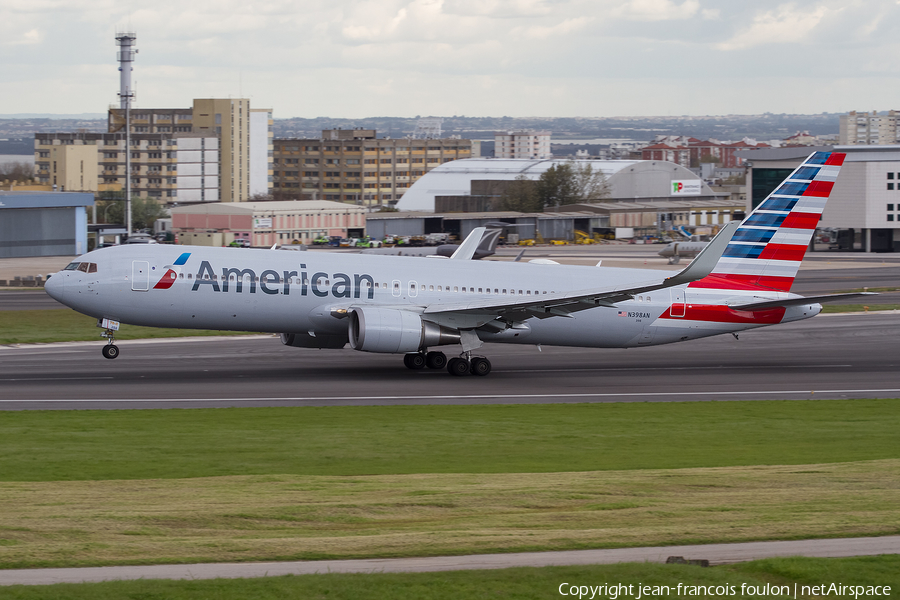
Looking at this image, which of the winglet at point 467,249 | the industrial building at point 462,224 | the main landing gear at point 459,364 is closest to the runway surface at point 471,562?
the main landing gear at point 459,364

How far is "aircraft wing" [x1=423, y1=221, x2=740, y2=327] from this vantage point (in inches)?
1471

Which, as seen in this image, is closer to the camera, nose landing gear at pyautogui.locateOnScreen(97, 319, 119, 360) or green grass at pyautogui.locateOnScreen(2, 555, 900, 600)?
green grass at pyautogui.locateOnScreen(2, 555, 900, 600)

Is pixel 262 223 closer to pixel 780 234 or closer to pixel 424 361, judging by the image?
pixel 424 361

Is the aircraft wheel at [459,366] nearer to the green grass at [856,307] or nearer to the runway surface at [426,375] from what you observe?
the runway surface at [426,375]

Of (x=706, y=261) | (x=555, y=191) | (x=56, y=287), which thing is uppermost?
(x=555, y=191)

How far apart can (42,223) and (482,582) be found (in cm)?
11225

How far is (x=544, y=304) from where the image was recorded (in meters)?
37.9

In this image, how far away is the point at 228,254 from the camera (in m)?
39.0

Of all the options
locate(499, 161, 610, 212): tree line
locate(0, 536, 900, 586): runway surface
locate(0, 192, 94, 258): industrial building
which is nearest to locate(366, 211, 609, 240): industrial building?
locate(499, 161, 610, 212): tree line

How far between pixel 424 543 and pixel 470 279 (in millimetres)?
25774

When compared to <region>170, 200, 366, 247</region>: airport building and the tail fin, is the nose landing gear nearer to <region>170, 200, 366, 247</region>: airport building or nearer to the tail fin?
the tail fin

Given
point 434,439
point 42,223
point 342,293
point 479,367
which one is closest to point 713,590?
point 434,439

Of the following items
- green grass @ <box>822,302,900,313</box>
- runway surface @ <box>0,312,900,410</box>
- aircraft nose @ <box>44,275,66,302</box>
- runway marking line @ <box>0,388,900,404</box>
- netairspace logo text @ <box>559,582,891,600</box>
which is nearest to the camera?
netairspace logo text @ <box>559,582,891,600</box>

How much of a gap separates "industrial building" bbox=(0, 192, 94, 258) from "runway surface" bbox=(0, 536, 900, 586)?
10647cm
